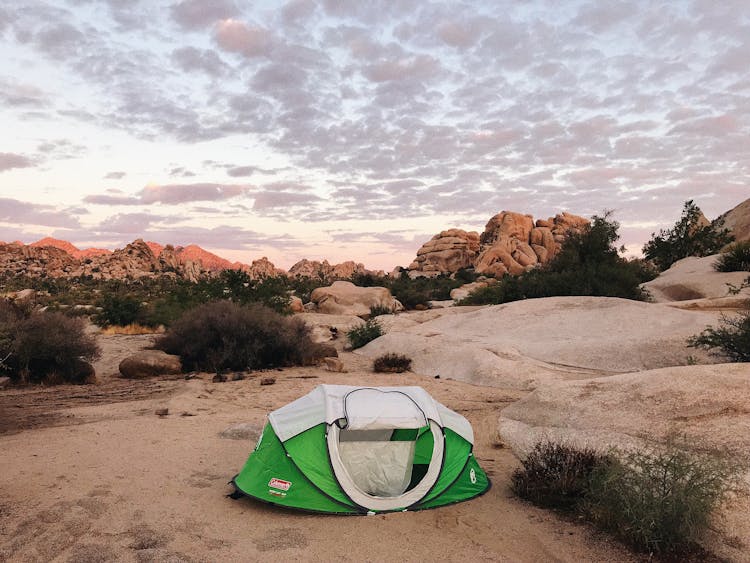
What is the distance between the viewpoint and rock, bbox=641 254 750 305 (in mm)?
21625

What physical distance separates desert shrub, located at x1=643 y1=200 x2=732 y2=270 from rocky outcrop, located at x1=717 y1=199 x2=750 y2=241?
1.61ft

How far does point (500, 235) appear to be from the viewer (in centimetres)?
7075

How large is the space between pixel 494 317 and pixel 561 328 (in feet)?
9.61

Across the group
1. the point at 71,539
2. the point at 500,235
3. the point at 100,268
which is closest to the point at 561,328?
the point at 71,539

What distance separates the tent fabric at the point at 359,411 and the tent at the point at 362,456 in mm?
11

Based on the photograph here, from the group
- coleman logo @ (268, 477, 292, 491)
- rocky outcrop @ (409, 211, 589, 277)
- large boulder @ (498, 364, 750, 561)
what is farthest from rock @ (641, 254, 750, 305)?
rocky outcrop @ (409, 211, 589, 277)

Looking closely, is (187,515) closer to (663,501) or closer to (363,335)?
(663,501)

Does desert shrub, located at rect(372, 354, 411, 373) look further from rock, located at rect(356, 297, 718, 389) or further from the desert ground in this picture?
the desert ground

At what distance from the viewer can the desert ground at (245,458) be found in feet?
16.4

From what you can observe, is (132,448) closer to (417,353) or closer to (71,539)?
(71,539)

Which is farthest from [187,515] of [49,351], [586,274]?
[586,274]

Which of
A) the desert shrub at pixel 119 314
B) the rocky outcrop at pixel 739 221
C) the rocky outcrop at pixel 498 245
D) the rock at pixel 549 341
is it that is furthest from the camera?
the rocky outcrop at pixel 498 245

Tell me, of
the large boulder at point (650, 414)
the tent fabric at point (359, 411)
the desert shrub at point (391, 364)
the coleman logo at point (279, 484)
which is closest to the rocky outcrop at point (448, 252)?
the desert shrub at point (391, 364)

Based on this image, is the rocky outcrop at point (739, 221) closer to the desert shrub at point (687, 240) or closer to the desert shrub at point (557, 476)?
the desert shrub at point (687, 240)
